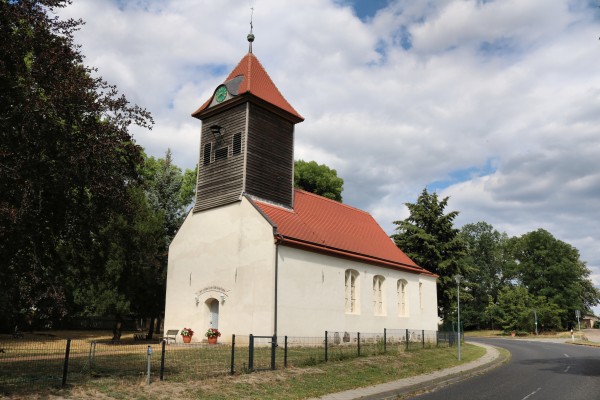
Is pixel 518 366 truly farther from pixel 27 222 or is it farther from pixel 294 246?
pixel 27 222

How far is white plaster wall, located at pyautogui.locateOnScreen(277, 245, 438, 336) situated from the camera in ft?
74.3

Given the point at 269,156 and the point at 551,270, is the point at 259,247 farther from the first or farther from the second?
the point at 551,270

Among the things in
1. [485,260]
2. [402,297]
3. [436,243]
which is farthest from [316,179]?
[485,260]

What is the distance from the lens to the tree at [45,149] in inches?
387

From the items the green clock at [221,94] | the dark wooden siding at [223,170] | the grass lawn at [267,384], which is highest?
the green clock at [221,94]

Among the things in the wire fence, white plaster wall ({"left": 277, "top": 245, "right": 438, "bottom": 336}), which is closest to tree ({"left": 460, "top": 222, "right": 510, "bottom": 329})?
white plaster wall ({"left": 277, "top": 245, "right": 438, "bottom": 336})

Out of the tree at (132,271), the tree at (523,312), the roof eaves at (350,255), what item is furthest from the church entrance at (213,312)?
the tree at (523,312)

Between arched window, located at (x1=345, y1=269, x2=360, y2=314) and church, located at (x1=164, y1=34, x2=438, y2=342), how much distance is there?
0.05m

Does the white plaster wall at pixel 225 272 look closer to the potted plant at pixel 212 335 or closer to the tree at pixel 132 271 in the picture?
the potted plant at pixel 212 335

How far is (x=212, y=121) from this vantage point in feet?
89.0

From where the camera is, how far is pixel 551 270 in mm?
67688

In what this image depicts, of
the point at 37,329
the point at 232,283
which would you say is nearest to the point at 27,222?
the point at 232,283

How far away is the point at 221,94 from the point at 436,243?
22.6 metres

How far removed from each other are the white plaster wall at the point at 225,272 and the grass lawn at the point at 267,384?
610cm
